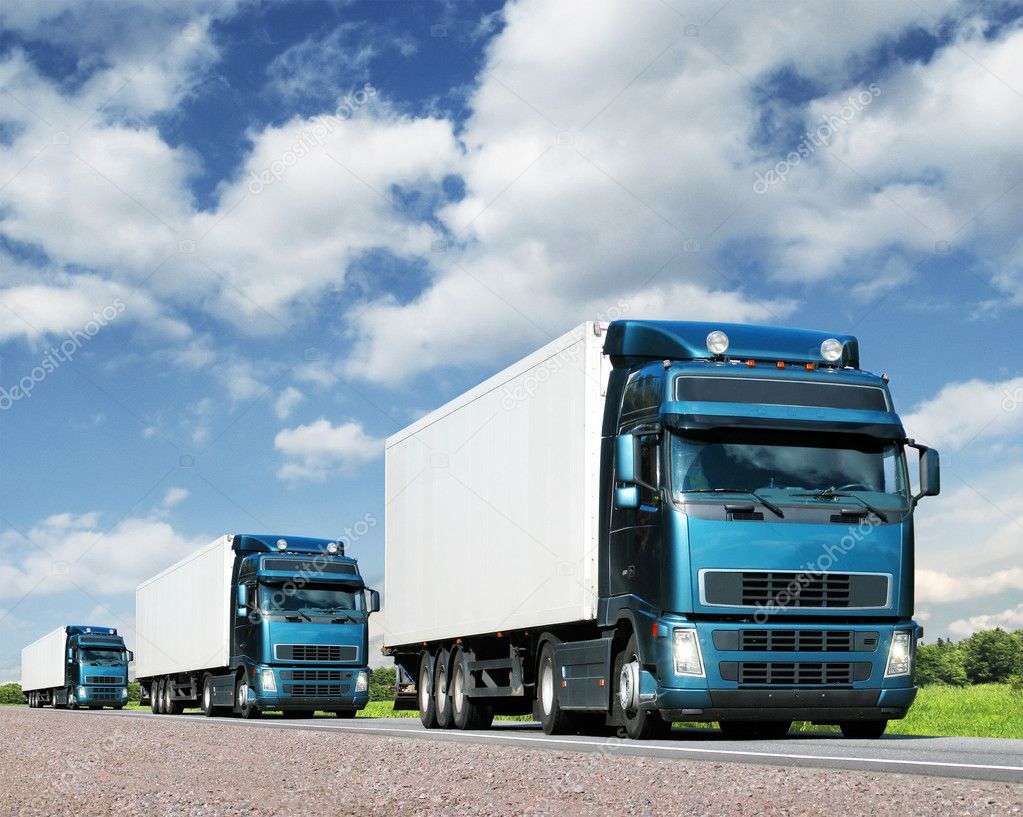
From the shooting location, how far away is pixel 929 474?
1301 cm

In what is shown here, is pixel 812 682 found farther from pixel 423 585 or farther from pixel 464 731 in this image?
pixel 423 585

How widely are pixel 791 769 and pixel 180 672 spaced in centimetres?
2813

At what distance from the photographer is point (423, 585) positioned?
19.7 metres

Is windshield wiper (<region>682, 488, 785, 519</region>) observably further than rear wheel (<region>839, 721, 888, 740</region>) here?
No

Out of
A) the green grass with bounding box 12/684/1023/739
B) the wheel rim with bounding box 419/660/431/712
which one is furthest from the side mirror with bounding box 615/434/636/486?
the wheel rim with bounding box 419/660/431/712

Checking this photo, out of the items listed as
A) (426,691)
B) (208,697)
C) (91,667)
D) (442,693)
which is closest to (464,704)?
(442,693)

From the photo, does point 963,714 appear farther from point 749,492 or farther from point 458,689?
point 749,492

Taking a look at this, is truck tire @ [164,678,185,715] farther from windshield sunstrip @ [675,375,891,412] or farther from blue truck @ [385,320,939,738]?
windshield sunstrip @ [675,375,891,412]

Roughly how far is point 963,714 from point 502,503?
8614mm

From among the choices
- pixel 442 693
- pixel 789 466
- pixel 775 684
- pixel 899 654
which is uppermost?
pixel 789 466

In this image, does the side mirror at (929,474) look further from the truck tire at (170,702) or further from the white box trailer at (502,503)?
the truck tire at (170,702)

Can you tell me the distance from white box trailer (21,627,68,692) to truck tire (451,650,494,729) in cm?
3712

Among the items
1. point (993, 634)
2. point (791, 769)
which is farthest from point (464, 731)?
point (993, 634)

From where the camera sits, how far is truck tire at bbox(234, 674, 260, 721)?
89.3 feet
